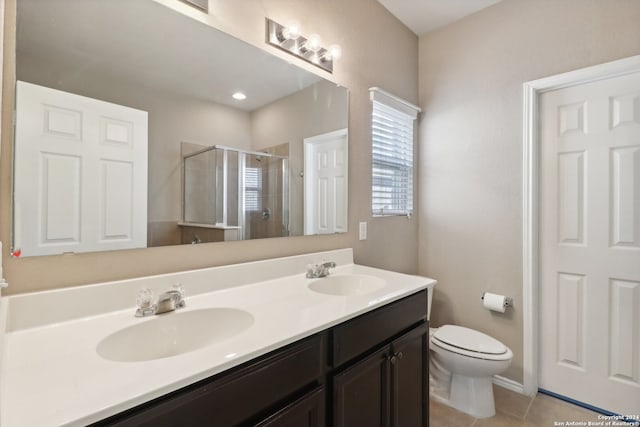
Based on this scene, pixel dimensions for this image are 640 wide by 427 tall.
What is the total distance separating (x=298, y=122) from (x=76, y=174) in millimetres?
987

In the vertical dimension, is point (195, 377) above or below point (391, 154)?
below

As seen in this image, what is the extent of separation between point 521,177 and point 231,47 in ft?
6.23

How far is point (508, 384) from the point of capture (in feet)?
6.55

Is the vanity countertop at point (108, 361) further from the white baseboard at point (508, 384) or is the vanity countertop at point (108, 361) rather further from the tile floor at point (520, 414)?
the white baseboard at point (508, 384)

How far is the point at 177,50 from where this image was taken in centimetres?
115

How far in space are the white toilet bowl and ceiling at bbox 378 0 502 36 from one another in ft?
7.30

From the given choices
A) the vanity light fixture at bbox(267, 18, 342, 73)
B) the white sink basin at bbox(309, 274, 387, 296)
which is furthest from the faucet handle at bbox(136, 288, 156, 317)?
the vanity light fixture at bbox(267, 18, 342, 73)

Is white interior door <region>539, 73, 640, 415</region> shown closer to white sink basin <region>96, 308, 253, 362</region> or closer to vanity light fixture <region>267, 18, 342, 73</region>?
vanity light fixture <region>267, 18, 342, 73</region>

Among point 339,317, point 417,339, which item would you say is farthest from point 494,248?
point 339,317

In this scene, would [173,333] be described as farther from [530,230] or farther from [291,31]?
[530,230]

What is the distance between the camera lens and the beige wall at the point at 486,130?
1.79 m

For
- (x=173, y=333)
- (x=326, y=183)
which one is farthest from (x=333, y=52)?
(x=173, y=333)

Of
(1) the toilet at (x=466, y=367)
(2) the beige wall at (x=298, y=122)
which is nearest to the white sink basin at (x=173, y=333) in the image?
(2) the beige wall at (x=298, y=122)

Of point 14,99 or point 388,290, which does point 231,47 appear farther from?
point 388,290
